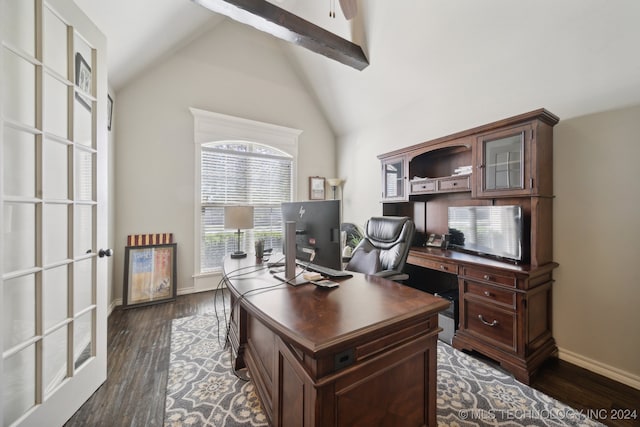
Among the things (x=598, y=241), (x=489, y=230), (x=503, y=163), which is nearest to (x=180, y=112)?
(x=503, y=163)

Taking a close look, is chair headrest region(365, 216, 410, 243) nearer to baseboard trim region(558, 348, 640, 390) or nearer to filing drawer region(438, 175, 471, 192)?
filing drawer region(438, 175, 471, 192)

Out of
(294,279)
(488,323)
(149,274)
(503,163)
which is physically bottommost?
(488,323)

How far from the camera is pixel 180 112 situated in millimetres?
3348

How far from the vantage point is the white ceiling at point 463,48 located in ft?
5.74

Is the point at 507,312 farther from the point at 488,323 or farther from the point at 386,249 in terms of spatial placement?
the point at 386,249

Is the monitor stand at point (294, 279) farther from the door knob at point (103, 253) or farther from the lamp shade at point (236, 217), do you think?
the lamp shade at point (236, 217)

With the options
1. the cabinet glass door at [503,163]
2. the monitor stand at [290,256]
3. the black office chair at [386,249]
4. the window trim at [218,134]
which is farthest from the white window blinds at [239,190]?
the cabinet glass door at [503,163]

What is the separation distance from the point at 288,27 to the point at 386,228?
2.43m

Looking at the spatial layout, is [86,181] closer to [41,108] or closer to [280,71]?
[41,108]

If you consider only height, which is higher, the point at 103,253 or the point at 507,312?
the point at 103,253

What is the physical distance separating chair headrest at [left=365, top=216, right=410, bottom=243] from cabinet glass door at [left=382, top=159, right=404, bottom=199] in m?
1.00

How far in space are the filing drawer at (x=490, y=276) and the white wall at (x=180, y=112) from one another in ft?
11.1

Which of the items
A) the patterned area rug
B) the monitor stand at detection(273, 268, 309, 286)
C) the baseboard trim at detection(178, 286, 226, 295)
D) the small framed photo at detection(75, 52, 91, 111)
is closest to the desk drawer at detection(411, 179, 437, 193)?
the patterned area rug

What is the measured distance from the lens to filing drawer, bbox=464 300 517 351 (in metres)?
1.79
